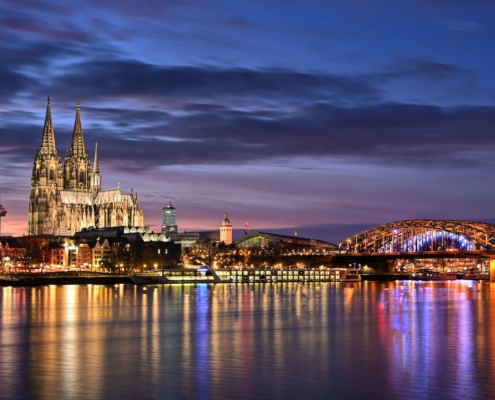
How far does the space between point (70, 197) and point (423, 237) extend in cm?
8325

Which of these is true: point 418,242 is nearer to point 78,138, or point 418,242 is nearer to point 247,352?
point 78,138

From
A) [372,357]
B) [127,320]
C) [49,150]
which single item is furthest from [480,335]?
[49,150]

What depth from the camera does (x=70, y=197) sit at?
633 ft

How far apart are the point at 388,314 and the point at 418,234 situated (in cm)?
8943

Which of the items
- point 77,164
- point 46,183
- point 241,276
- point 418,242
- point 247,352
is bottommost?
point 247,352

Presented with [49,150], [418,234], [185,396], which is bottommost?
[185,396]

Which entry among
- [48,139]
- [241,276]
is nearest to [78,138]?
[48,139]

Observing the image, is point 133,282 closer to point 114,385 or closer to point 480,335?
point 480,335

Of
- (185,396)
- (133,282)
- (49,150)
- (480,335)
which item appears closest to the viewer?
(185,396)

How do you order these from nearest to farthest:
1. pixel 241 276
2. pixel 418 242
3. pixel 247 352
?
pixel 247 352
pixel 241 276
pixel 418 242

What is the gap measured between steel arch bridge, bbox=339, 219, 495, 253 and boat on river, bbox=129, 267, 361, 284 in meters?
12.6

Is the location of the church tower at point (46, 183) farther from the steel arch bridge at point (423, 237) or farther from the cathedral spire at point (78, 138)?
the steel arch bridge at point (423, 237)

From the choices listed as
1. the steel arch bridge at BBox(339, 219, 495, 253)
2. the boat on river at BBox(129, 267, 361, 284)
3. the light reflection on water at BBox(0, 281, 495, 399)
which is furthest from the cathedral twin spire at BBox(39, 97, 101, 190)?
the light reflection on water at BBox(0, 281, 495, 399)

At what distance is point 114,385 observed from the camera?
1075 inches
